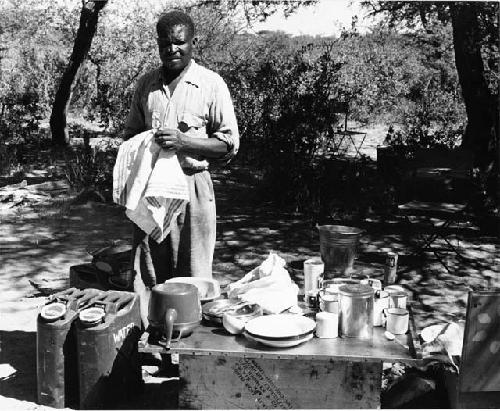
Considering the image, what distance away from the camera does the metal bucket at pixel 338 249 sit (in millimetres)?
3475

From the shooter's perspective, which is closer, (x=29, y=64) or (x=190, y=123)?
(x=190, y=123)

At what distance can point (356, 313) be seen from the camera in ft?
9.27

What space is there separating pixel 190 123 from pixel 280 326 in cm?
122

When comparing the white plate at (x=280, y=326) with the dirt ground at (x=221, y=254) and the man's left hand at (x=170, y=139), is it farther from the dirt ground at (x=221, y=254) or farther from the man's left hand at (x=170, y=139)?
the dirt ground at (x=221, y=254)

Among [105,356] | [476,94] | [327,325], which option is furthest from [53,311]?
[476,94]

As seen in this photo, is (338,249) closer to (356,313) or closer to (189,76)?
(356,313)

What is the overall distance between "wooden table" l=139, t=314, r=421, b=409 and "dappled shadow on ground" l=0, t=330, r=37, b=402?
1029 mm

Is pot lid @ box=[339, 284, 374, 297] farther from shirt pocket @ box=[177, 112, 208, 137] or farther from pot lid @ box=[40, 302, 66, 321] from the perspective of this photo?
pot lid @ box=[40, 302, 66, 321]

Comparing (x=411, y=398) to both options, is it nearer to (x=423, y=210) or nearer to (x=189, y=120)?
(x=189, y=120)

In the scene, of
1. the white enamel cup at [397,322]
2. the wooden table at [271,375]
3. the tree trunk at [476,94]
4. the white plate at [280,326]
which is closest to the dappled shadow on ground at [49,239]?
the wooden table at [271,375]

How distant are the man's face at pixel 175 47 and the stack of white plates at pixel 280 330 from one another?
1.38 metres

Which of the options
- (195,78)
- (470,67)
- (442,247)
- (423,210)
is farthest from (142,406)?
(470,67)

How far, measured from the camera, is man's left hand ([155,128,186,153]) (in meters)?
3.28

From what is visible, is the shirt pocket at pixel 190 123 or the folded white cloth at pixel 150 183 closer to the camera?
the folded white cloth at pixel 150 183
